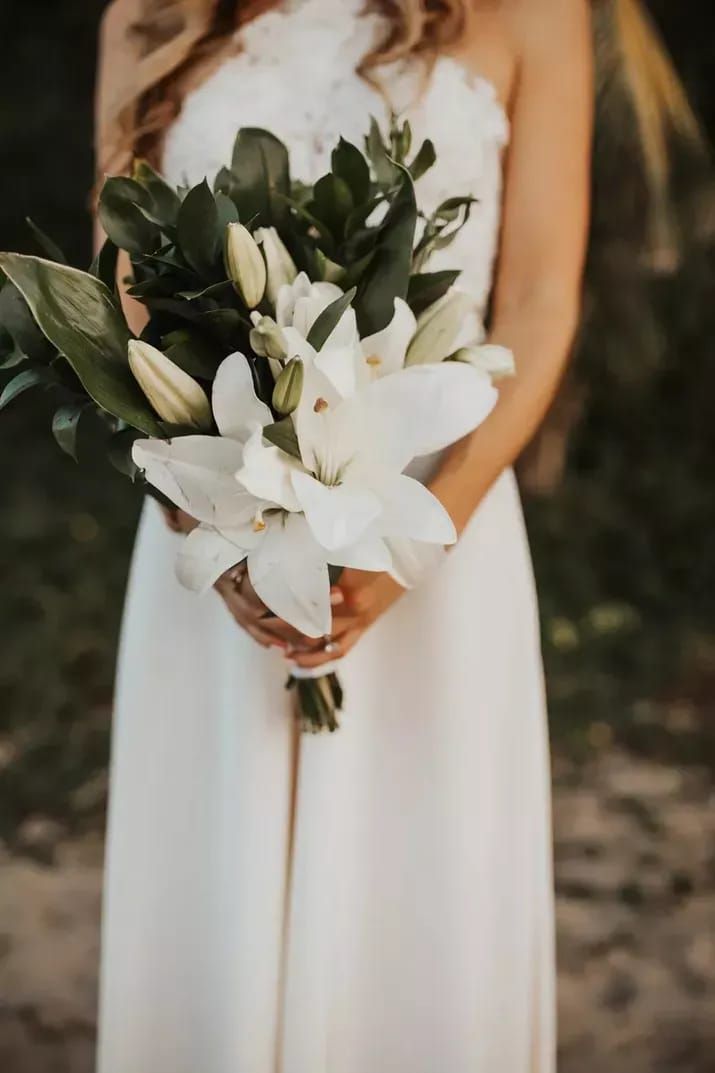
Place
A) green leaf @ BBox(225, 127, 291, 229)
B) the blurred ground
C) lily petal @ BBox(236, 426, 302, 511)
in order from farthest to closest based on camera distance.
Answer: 1. the blurred ground
2. green leaf @ BBox(225, 127, 291, 229)
3. lily petal @ BBox(236, 426, 302, 511)

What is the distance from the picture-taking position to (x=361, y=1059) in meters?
0.71

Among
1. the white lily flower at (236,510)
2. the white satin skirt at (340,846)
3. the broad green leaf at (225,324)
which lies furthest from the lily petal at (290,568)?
the white satin skirt at (340,846)

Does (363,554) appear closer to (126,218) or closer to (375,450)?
(375,450)

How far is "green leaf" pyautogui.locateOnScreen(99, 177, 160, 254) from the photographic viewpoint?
53 centimetres

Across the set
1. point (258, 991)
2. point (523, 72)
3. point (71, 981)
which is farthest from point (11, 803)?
point (523, 72)

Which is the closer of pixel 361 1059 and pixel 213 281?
pixel 213 281

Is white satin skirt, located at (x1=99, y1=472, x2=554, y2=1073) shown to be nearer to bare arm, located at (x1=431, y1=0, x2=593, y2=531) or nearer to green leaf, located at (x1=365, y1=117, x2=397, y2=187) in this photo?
bare arm, located at (x1=431, y1=0, x2=593, y2=531)

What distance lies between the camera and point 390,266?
0.54 m

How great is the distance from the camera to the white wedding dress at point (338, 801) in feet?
2.28

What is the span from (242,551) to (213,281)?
0.15 metres

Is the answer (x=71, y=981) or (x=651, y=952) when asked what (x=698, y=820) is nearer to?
(x=651, y=952)

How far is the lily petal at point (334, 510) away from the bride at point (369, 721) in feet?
0.69

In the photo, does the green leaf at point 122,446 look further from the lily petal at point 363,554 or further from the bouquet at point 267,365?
the lily petal at point 363,554

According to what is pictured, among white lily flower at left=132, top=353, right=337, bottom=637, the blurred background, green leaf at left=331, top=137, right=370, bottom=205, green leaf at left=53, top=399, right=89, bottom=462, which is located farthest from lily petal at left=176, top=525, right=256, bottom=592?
the blurred background
